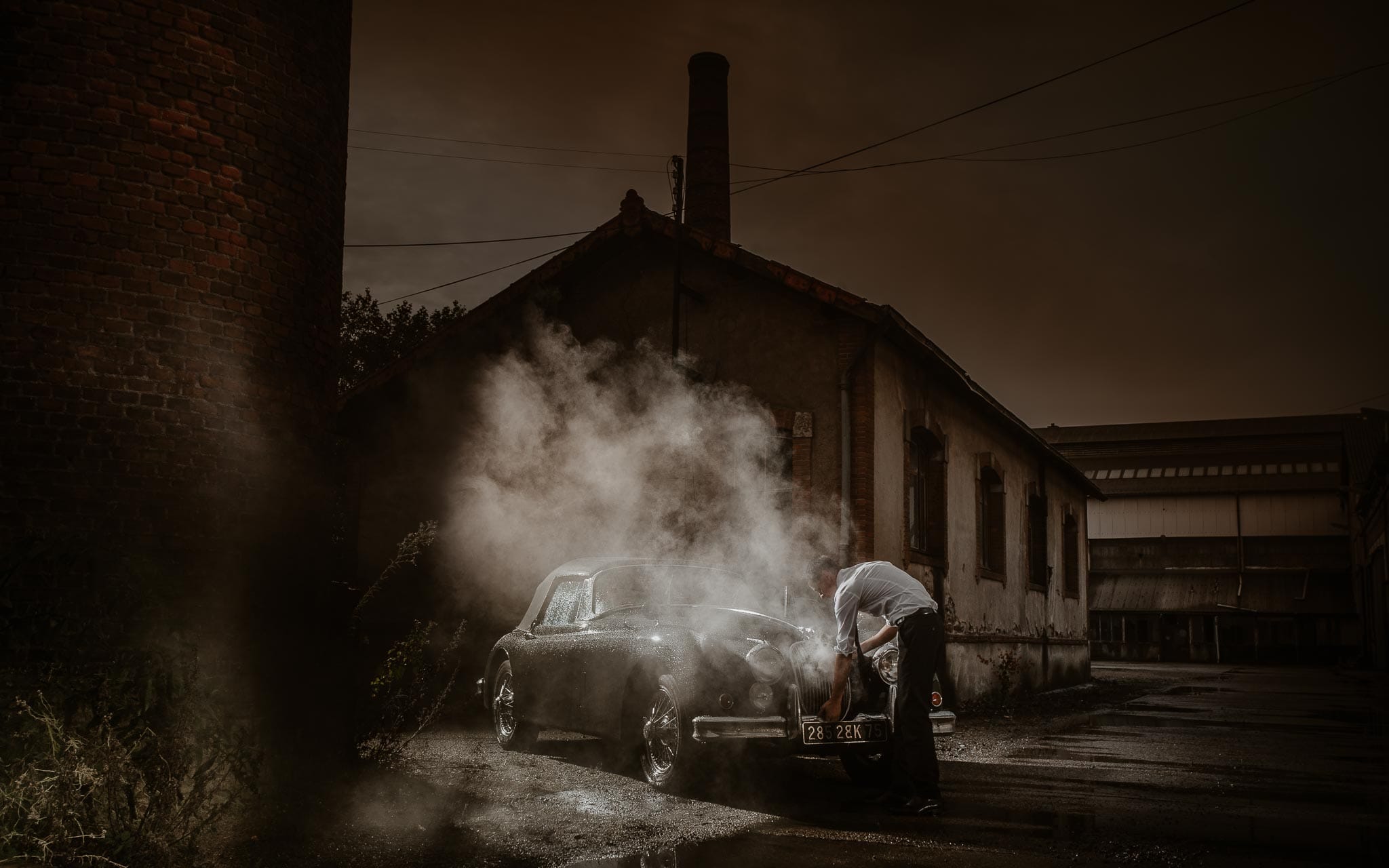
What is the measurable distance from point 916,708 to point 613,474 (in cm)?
770

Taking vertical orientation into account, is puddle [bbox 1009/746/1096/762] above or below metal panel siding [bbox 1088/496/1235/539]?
below

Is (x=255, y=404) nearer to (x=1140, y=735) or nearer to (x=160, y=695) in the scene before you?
(x=160, y=695)

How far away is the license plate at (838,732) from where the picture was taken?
684cm

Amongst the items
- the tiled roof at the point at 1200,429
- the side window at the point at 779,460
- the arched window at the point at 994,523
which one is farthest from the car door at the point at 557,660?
the tiled roof at the point at 1200,429

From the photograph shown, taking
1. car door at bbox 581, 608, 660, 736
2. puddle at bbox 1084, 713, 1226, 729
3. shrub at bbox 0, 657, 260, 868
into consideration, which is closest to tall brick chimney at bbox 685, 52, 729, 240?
puddle at bbox 1084, 713, 1226, 729

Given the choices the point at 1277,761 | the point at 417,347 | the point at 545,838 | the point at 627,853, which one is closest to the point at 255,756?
the point at 545,838

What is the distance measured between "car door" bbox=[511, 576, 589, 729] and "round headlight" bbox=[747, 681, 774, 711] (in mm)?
1638

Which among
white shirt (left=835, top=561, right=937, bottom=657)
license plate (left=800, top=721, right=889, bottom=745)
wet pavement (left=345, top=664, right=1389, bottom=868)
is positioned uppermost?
white shirt (left=835, top=561, right=937, bottom=657)

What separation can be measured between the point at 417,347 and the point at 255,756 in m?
10.7

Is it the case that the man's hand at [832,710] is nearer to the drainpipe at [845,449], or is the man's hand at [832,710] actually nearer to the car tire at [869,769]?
the car tire at [869,769]

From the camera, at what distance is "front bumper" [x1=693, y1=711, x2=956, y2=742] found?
265 inches

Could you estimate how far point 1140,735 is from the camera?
463 inches

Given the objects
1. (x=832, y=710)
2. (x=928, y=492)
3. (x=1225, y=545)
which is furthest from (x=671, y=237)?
(x=1225, y=545)

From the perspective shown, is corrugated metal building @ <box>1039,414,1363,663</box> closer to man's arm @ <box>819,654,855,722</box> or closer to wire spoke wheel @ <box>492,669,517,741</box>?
wire spoke wheel @ <box>492,669,517,741</box>
